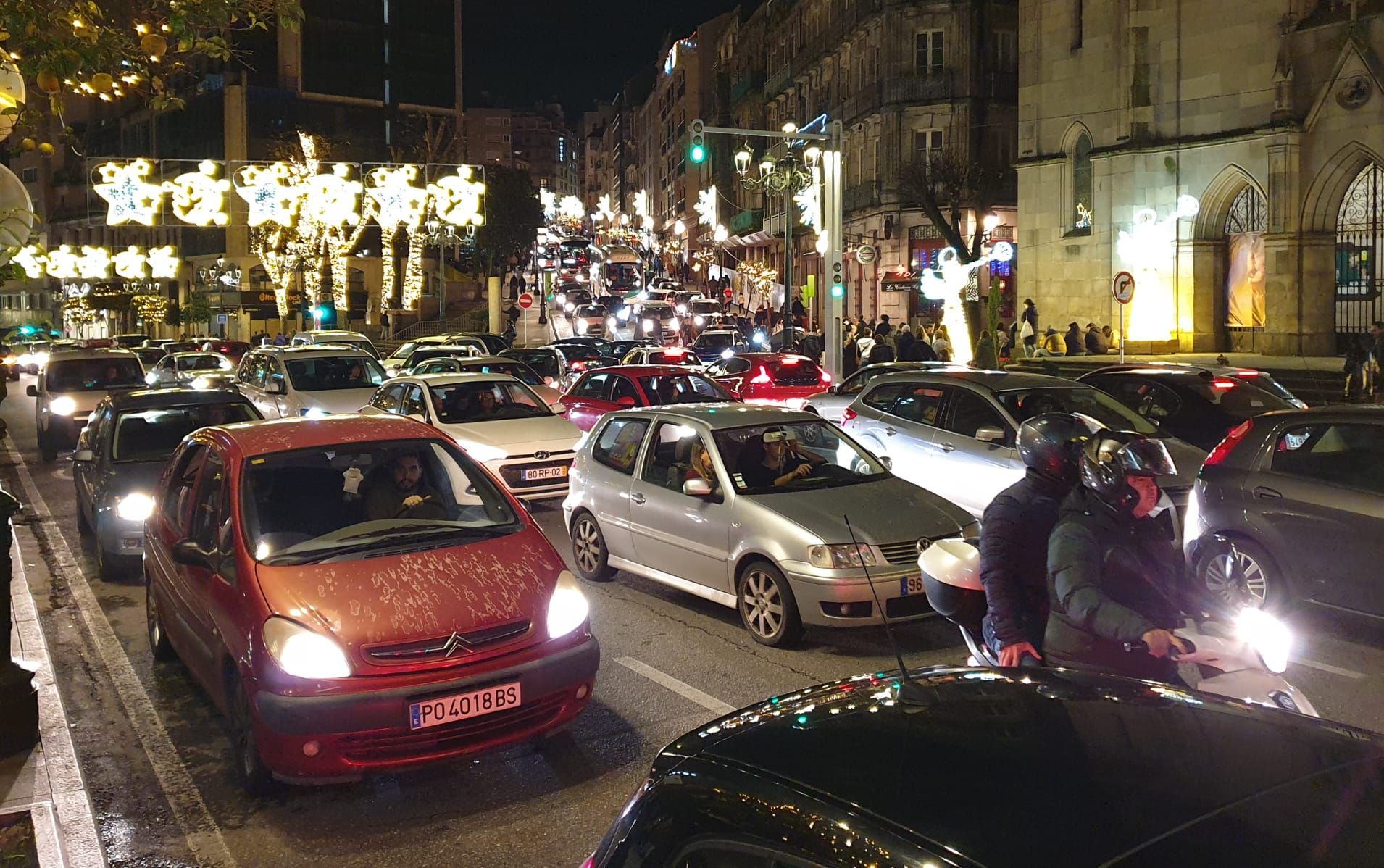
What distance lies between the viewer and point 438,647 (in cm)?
566

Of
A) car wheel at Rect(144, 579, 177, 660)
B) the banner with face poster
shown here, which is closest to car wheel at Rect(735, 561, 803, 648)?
car wheel at Rect(144, 579, 177, 660)

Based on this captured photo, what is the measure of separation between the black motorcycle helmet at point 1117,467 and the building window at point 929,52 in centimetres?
4637

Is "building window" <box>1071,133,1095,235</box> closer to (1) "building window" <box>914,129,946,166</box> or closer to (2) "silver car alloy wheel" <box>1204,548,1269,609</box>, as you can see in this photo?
(1) "building window" <box>914,129,946,166</box>

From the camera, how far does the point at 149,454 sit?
11672mm

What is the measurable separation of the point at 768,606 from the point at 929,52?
43.7m

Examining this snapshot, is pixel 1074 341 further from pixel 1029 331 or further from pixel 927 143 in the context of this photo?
pixel 927 143

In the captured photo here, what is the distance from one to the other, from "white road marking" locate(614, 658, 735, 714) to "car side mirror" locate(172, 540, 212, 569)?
8.87 feet

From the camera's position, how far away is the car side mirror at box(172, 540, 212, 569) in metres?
6.28

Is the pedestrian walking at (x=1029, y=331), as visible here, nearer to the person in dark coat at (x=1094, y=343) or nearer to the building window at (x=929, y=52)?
the person in dark coat at (x=1094, y=343)

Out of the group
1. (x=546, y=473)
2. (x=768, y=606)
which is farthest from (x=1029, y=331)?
(x=768, y=606)

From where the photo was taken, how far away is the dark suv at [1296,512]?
7824mm

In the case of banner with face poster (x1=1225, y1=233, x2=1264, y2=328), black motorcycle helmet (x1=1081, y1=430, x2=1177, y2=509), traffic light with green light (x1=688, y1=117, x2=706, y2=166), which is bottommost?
black motorcycle helmet (x1=1081, y1=430, x2=1177, y2=509)

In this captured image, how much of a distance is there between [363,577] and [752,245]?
238 ft

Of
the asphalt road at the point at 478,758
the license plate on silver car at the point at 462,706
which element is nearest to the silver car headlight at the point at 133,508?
the asphalt road at the point at 478,758
